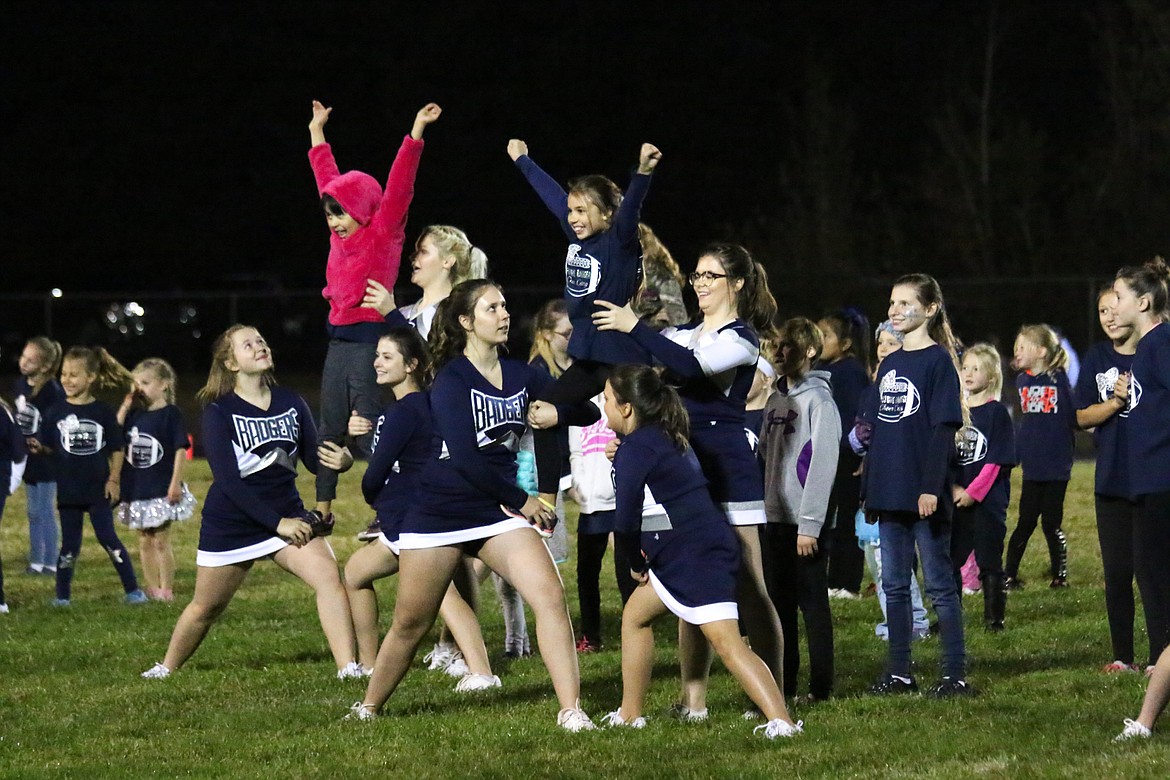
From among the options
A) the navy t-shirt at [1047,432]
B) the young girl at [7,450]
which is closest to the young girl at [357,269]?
Answer: the young girl at [7,450]

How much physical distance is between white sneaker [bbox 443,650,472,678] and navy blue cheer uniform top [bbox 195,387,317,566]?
1.10m

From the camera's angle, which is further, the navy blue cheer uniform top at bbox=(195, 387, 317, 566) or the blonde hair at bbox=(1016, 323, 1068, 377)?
the blonde hair at bbox=(1016, 323, 1068, 377)

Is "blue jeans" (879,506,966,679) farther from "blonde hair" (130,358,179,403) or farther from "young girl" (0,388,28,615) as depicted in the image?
"young girl" (0,388,28,615)

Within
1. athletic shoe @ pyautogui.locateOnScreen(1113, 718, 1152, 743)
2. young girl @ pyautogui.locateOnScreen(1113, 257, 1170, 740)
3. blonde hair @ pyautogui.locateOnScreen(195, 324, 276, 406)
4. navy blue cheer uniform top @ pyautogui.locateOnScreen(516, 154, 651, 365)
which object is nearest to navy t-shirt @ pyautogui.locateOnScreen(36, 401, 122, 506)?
blonde hair @ pyautogui.locateOnScreen(195, 324, 276, 406)

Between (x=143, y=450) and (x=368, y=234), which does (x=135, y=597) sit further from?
(x=368, y=234)

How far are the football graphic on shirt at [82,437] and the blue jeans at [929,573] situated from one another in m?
6.34

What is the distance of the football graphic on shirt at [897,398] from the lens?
276 inches

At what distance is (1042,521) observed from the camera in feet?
35.1

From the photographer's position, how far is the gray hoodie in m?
6.82

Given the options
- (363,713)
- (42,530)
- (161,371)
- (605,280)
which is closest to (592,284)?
(605,280)

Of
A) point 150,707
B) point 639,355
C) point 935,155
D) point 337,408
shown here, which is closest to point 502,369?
point 639,355

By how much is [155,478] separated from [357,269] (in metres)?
3.98

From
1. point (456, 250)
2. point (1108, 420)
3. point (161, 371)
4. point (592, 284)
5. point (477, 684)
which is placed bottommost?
point (477, 684)

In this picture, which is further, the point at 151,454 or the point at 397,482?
the point at 151,454
